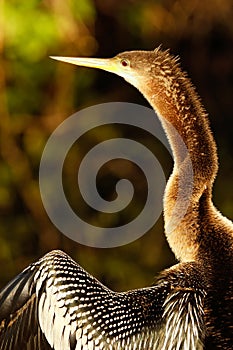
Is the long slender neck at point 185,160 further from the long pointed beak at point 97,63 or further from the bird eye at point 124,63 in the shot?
the long pointed beak at point 97,63

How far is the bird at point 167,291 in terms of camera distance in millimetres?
3543

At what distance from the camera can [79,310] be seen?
374cm

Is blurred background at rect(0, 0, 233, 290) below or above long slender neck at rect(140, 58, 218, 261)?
above

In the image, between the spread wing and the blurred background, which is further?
the blurred background

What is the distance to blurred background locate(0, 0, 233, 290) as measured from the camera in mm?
7668

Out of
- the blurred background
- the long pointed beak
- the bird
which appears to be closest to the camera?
the bird

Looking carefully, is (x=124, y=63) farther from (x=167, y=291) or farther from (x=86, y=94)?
(x=86, y=94)

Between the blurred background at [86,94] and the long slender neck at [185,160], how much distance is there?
3.25m

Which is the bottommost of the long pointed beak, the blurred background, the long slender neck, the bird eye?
the long slender neck

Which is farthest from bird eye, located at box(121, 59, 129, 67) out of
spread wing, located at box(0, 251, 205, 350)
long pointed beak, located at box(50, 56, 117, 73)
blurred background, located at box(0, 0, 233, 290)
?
blurred background, located at box(0, 0, 233, 290)

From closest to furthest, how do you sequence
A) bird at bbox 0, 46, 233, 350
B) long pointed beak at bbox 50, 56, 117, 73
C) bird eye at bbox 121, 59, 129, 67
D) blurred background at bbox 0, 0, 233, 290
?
bird at bbox 0, 46, 233, 350, bird eye at bbox 121, 59, 129, 67, long pointed beak at bbox 50, 56, 117, 73, blurred background at bbox 0, 0, 233, 290

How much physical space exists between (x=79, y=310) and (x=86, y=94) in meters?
5.29

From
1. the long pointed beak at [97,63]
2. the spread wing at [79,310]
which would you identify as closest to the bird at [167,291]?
the spread wing at [79,310]

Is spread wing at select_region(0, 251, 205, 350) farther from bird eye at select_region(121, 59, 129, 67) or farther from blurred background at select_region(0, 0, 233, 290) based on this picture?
blurred background at select_region(0, 0, 233, 290)
